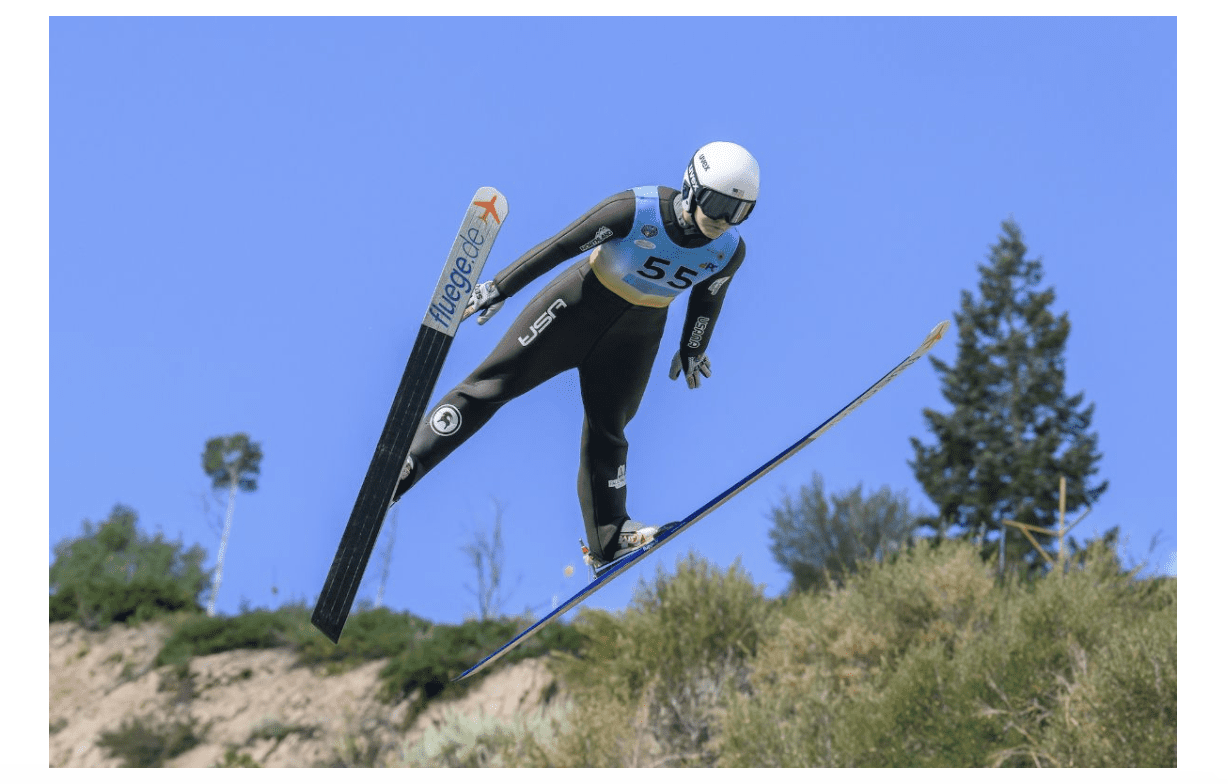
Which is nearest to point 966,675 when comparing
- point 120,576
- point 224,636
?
point 224,636

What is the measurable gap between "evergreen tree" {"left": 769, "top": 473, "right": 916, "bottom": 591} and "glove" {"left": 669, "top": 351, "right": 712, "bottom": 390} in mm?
25692

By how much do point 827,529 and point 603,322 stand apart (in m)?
27.6

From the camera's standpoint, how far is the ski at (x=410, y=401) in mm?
6992

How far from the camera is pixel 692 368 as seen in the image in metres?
8.13

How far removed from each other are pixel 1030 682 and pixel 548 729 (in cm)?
782

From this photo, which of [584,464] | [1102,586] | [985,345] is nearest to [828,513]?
[985,345]

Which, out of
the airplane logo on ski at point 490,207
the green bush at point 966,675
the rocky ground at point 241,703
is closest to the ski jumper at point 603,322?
the airplane logo on ski at point 490,207

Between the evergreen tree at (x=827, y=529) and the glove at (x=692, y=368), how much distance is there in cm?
2569

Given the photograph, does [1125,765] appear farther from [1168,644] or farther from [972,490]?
[972,490]

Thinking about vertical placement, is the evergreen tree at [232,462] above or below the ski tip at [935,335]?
above

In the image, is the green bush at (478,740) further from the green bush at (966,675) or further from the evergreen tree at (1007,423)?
the evergreen tree at (1007,423)

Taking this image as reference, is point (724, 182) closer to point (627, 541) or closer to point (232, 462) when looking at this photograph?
point (627, 541)

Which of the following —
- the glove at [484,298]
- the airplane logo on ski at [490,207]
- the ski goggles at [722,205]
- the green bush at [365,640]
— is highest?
the green bush at [365,640]

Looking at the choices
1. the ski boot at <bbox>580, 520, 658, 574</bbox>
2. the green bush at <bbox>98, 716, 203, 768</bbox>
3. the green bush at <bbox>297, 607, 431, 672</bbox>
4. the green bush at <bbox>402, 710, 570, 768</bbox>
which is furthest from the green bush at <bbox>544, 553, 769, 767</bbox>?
the ski boot at <bbox>580, 520, 658, 574</bbox>
